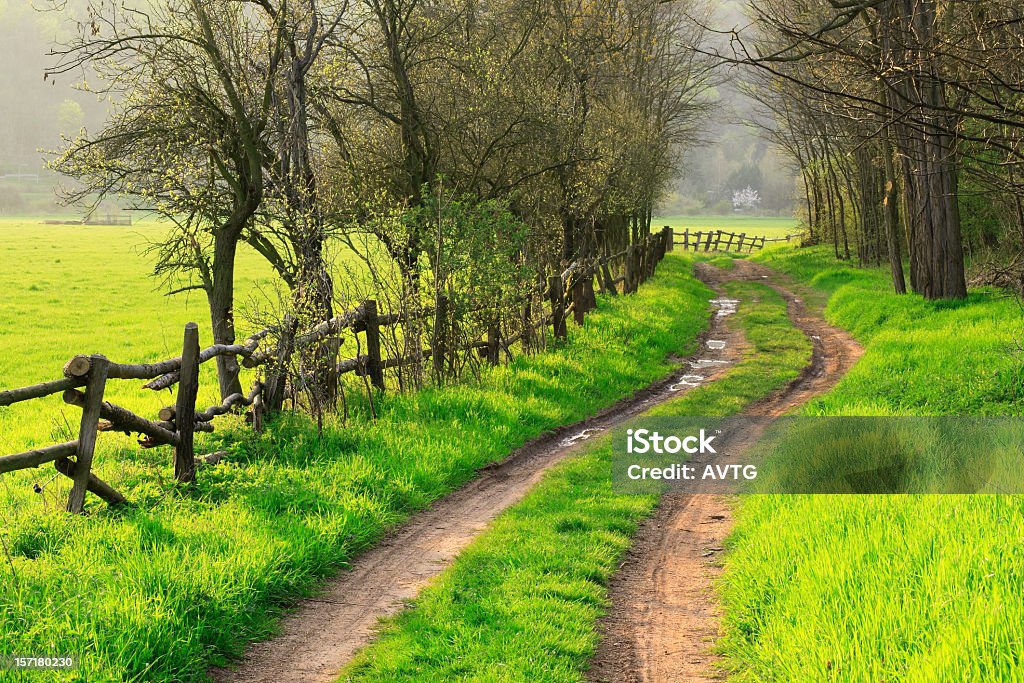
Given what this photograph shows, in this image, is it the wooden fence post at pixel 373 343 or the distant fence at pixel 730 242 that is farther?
the distant fence at pixel 730 242

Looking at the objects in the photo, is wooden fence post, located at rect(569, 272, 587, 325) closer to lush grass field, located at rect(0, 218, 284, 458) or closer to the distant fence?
lush grass field, located at rect(0, 218, 284, 458)

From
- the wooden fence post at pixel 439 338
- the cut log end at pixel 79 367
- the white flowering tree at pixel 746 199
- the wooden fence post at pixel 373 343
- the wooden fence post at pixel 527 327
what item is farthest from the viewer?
the white flowering tree at pixel 746 199

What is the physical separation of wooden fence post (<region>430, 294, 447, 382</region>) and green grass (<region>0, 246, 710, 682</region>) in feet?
2.24

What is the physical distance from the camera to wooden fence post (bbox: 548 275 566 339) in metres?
17.6

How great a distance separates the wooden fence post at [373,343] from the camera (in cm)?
1251

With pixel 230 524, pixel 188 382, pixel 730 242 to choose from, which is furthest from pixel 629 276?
pixel 730 242

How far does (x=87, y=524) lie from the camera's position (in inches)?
301

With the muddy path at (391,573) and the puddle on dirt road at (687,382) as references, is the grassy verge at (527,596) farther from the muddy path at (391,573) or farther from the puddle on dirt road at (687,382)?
the puddle on dirt road at (687,382)

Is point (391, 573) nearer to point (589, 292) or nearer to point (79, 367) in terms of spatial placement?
point (79, 367)

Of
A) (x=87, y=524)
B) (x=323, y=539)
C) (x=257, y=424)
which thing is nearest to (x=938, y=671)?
(x=323, y=539)

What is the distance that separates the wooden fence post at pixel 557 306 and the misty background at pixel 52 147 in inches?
3469

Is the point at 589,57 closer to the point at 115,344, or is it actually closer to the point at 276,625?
the point at 115,344

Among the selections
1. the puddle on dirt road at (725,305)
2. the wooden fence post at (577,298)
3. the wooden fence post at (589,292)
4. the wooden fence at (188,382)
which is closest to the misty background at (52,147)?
the puddle on dirt road at (725,305)

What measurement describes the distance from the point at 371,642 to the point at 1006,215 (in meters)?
20.4
